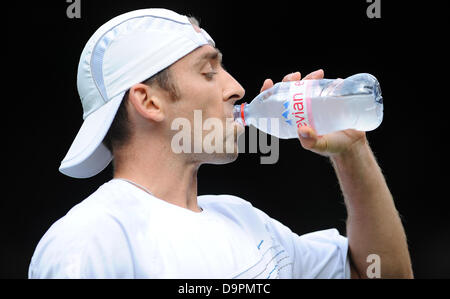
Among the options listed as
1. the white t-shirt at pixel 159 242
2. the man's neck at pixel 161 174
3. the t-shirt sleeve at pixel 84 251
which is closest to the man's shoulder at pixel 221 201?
the white t-shirt at pixel 159 242

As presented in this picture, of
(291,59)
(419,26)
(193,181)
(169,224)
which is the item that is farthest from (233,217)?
(419,26)

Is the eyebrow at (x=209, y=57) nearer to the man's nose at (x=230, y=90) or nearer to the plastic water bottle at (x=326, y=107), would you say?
the man's nose at (x=230, y=90)

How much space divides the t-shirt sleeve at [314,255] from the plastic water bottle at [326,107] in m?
0.30

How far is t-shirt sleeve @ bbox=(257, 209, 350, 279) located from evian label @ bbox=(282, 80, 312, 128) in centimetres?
37

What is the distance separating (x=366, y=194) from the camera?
1.96 m

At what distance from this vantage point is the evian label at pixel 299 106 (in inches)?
71.9

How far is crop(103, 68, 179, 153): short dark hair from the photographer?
6.12 ft

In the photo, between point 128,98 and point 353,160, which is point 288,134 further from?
point 128,98

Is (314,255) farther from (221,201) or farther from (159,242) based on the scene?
(159,242)

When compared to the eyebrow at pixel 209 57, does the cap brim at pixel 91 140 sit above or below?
below

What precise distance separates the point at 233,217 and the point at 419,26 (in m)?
2.02

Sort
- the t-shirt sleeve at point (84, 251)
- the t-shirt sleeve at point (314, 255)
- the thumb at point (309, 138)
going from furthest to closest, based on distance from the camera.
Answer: the t-shirt sleeve at point (314, 255), the thumb at point (309, 138), the t-shirt sleeve at point (84, 251)

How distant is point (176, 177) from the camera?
1.85 m
